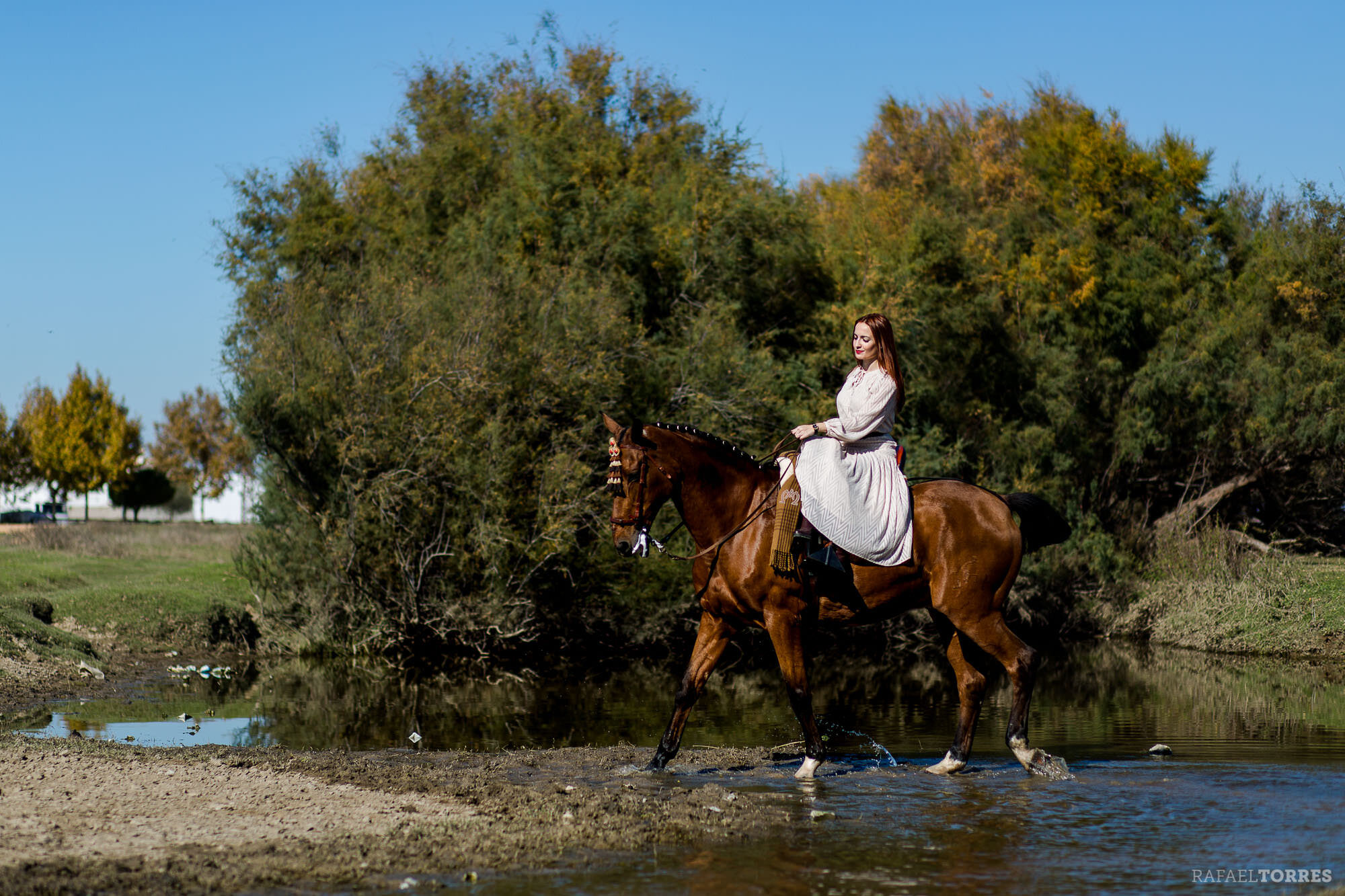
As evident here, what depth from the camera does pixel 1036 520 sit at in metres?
9.84

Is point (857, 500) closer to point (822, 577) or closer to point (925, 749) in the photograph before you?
point (822, 577)

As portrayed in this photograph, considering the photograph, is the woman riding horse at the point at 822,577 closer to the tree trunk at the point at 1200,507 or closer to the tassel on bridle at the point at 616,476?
the tassel on bridle at the point at 616,476

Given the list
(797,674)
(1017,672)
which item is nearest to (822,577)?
(797,674)

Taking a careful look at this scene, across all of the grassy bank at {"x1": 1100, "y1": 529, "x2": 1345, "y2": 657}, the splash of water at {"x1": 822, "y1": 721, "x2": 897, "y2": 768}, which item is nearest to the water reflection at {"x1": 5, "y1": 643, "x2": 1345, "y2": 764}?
the splash of water at {"x1": 822, "y1": 721, "x2": 897, "y2": 768}

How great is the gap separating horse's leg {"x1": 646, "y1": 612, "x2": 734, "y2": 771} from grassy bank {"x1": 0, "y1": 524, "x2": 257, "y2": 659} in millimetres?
9331

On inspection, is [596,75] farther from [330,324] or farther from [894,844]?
[894,844]

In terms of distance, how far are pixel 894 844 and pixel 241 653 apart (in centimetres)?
1440

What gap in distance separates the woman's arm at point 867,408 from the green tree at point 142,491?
59.5 meters

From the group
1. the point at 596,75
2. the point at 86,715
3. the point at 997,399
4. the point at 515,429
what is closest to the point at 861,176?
the point at 596,75

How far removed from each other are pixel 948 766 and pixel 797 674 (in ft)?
4.39

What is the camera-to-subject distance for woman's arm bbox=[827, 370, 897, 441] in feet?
29.6

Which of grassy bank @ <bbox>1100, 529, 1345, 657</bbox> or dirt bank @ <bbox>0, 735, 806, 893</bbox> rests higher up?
grassy bank @ <bbox>1100, 529, 1345, 657</bbox>

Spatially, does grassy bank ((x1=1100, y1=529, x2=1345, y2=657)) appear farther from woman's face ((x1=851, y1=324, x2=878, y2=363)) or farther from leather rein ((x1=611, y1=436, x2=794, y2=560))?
leather rein ((x1=611, y1=436, x2=794, y2=560))

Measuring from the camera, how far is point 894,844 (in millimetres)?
7031
